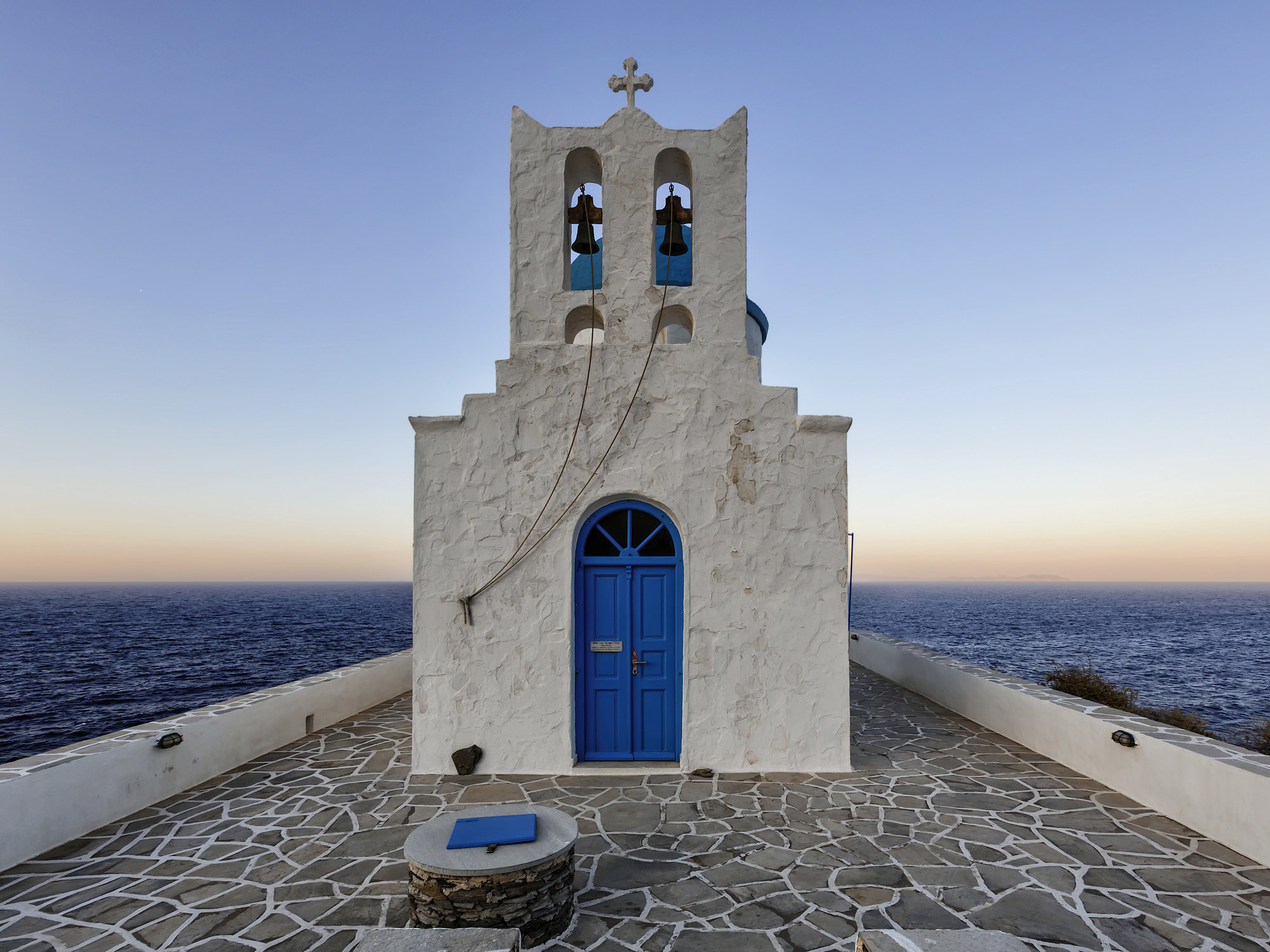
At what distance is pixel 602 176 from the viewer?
302 inches

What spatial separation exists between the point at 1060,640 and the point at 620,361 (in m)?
62.6

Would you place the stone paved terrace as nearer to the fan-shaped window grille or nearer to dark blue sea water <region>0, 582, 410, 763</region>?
the fan-shaped window grille

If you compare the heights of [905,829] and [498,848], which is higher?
[498,848]

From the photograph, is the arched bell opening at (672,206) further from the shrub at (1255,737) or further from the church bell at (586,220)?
the shrub at (1255,737)

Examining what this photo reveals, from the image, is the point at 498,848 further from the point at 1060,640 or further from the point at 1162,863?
the point at 1060,640

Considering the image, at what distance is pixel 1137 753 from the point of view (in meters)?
6.26

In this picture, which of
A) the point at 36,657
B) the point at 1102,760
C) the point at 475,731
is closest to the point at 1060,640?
the point at 1102,760

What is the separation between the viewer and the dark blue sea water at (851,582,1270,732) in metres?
30.2

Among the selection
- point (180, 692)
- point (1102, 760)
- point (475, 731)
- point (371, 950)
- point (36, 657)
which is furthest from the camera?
point (36, 657)

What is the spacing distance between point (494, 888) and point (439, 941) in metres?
0.82

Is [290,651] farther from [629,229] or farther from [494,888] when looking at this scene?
[494,888]

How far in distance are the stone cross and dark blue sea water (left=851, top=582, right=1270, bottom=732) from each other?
25727mm

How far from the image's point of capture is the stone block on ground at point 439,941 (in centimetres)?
310

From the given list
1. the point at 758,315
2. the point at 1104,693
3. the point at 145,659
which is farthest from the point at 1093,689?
the point at 145,659
